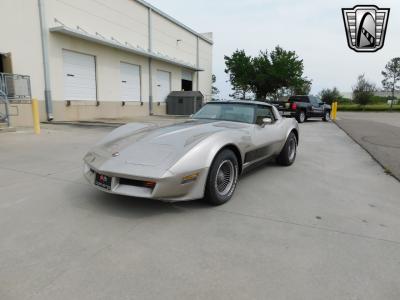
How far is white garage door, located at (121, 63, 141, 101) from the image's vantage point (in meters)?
17.4

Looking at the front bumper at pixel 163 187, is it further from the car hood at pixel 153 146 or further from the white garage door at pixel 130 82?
the white garage door at pixel 130 82

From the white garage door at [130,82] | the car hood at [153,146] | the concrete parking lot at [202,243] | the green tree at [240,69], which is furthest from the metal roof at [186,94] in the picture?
the car hood at [153,146]

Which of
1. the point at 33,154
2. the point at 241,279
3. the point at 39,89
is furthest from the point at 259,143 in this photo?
the point at 39,89

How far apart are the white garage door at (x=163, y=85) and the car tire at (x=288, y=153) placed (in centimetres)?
1649

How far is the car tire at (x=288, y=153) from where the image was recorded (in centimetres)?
529

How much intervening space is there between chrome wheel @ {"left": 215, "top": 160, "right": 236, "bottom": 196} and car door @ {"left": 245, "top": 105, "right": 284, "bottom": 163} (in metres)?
0.44

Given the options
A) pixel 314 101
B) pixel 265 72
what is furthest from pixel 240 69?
pixel 314 101

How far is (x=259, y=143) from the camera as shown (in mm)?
4246

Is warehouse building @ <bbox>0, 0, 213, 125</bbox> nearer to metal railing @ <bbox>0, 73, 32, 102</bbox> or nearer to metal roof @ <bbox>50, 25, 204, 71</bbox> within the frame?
metal roof @ <bbox>50, 25, 204, 71</bbox>

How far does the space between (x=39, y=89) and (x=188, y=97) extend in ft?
34.5

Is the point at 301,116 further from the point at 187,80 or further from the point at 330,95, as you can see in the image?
the point at 330,95

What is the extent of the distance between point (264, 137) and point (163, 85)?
18.3 meters

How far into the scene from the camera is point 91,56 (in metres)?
14.9

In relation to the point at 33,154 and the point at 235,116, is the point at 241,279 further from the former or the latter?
the point at 33,154
